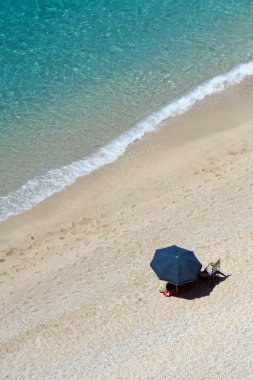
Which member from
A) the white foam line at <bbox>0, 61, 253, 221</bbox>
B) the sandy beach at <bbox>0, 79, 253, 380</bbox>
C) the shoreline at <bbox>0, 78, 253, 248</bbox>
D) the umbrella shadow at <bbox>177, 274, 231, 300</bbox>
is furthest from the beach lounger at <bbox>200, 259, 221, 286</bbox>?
the white foam line at <bbox>0, 61, 253, 221</bbox>

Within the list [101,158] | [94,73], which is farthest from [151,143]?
[94,73]

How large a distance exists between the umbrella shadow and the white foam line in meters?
6.15

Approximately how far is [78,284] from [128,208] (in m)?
3.48

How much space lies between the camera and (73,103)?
28.8 meters

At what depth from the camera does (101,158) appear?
87.0 feet

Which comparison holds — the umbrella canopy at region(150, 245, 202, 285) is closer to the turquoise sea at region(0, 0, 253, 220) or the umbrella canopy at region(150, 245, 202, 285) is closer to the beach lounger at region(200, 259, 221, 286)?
the beach lounger at region(200, 259, 221, 286)

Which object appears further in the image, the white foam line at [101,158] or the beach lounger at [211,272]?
the white foam line at [101,158]

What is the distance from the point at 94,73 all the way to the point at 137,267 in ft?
36.1

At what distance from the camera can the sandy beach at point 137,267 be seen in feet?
62.3

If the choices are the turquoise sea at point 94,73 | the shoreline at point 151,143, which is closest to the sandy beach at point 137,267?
the shoreline at point 151,143

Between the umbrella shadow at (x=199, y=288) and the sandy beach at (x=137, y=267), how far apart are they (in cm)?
5

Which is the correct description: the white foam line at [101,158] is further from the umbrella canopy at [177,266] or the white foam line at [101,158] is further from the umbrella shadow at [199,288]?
the umbrella shadow at [199,288]

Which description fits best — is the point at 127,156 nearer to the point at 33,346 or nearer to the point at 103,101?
the point at 103,101

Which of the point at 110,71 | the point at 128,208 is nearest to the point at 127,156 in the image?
the point at 128,208
